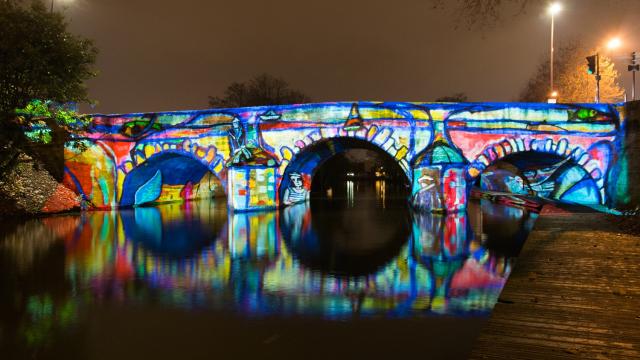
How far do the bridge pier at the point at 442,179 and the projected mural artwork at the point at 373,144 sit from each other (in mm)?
47

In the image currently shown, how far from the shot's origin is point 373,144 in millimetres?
25953

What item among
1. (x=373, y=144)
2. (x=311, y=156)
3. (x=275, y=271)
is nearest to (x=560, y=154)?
(x=373, y=144)

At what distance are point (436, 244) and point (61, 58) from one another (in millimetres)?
14831

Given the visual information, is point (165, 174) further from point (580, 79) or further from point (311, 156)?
point (580, 79)

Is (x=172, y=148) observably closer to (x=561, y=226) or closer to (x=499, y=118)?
(x=499, y=118)

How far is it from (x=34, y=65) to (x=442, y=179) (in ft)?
56.9

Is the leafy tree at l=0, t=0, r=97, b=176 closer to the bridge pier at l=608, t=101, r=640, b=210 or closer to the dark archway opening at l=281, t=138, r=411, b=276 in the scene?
the dark archway opening at l=281, t=138, r=411, b=276

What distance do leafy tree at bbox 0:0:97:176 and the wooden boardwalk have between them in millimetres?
16758

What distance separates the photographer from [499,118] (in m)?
24.2

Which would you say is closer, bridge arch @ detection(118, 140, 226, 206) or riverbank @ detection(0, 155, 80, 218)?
riverbank @ detection(0, 155, 80, 218)

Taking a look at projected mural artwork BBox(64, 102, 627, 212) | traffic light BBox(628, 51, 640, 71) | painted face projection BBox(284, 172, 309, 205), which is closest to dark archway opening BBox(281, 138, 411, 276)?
painted face projection BBox(284, 172, 309, 205)

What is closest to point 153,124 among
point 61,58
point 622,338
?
point 61,58

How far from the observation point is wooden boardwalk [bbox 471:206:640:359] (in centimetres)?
485

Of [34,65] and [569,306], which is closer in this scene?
[569,306]
